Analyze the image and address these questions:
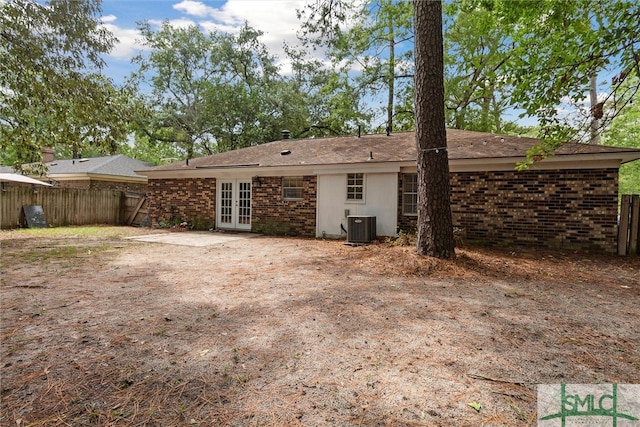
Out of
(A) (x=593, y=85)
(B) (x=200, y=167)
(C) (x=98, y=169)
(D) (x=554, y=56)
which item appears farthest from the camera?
(C) (x=98, y=169)

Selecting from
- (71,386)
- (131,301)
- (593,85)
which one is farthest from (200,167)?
(593,85)

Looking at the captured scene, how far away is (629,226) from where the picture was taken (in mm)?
7969

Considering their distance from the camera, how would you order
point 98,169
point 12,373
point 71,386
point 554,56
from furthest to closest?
point 98,169 < point 554,56 < point 12,373 < point 71,386

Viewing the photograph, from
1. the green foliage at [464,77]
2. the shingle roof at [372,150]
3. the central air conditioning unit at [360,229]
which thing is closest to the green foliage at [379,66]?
the green foliage at [464,77]

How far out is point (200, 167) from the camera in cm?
1343

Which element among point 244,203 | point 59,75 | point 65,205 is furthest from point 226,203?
point 65,205

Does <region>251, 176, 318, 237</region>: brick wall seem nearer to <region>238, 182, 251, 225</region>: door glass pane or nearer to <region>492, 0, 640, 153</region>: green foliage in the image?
<region>238, 182, 251, 225</region>: door glass pane

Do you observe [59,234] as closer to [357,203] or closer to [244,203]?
[244,203]

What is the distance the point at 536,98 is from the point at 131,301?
285 inches

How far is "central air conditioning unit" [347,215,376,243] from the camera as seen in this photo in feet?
31.4

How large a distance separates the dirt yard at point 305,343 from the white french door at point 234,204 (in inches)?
273

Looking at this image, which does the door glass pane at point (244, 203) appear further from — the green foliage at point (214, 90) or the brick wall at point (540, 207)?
the green foliage at point (214, 90)

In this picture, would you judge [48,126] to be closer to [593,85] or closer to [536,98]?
[536,98]

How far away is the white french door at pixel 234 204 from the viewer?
13.1 meters
